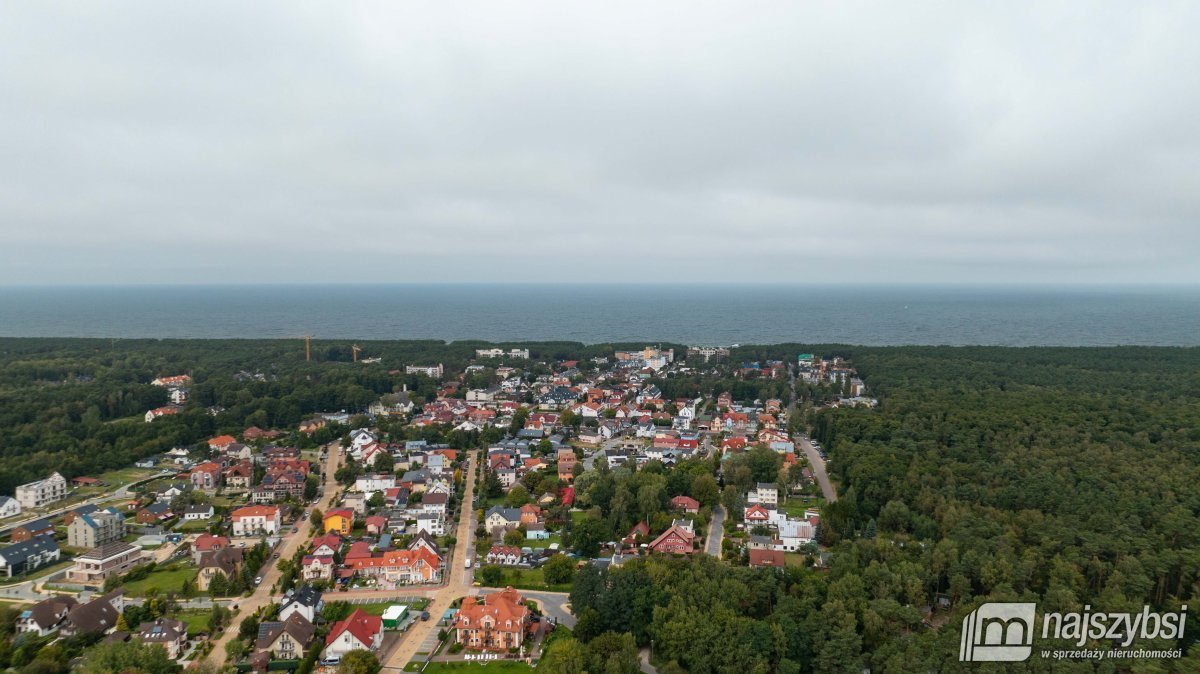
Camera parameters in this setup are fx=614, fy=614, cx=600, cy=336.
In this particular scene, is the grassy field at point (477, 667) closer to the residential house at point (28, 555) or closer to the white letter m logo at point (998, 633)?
the white letter m logo at point (998, 633)

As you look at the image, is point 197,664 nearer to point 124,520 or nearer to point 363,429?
point 124,520

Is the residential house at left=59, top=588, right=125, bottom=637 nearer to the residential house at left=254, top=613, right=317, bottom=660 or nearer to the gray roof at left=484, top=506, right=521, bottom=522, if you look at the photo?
the residential house at left=254, top=613, right=317, bottom=660

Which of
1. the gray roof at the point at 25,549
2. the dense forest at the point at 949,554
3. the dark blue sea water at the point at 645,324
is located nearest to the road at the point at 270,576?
the gray roof at the point at 25,549

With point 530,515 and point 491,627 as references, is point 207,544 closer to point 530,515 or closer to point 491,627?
point 530,515

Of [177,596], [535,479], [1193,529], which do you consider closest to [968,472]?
[1193,529]

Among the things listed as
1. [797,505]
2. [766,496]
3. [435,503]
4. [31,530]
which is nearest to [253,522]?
[435,503]

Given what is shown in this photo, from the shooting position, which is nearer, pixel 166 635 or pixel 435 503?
pixel 166 635
